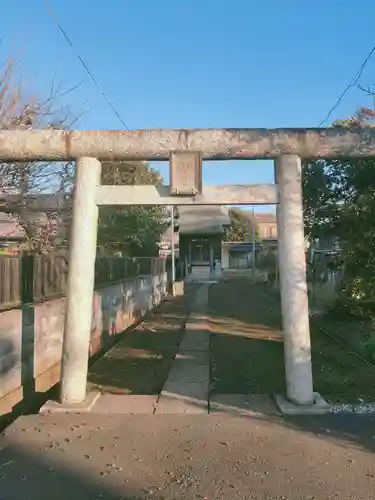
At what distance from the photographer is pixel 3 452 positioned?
4.86 m

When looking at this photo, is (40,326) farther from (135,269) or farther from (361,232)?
(135,269)

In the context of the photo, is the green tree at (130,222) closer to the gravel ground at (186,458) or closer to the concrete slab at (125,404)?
the concrete slab at (125,404)

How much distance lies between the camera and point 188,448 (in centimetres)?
493

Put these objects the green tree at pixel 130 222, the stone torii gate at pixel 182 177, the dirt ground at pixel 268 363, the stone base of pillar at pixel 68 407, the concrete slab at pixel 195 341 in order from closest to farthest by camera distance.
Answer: the stone base of pillar at pixel 68 407 < the stone torii gate at pixel 182 177 < the dirt ground at pixel 268 363 < the concrete slab at pixel 195 341 < the green tree at pixel 130 222

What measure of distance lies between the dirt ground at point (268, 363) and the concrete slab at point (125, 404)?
3.75 ft

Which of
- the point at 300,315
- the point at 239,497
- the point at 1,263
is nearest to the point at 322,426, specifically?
the point at 300,315

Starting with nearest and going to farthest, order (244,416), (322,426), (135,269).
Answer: (322,426) → (244,416) → (135,269)

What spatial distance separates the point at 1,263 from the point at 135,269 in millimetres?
11544

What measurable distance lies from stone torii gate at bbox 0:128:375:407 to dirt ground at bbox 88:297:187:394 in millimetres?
1453

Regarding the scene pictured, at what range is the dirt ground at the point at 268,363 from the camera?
24.0ft

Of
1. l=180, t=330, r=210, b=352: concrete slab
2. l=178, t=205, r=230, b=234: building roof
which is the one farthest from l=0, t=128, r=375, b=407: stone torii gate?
l=178, t=205, r=230, b=234: building roof

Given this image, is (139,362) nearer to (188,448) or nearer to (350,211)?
(188,448)

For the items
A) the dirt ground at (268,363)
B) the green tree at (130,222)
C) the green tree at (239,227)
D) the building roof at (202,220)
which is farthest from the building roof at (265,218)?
the dirt ground at (268,363)

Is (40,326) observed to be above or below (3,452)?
above
